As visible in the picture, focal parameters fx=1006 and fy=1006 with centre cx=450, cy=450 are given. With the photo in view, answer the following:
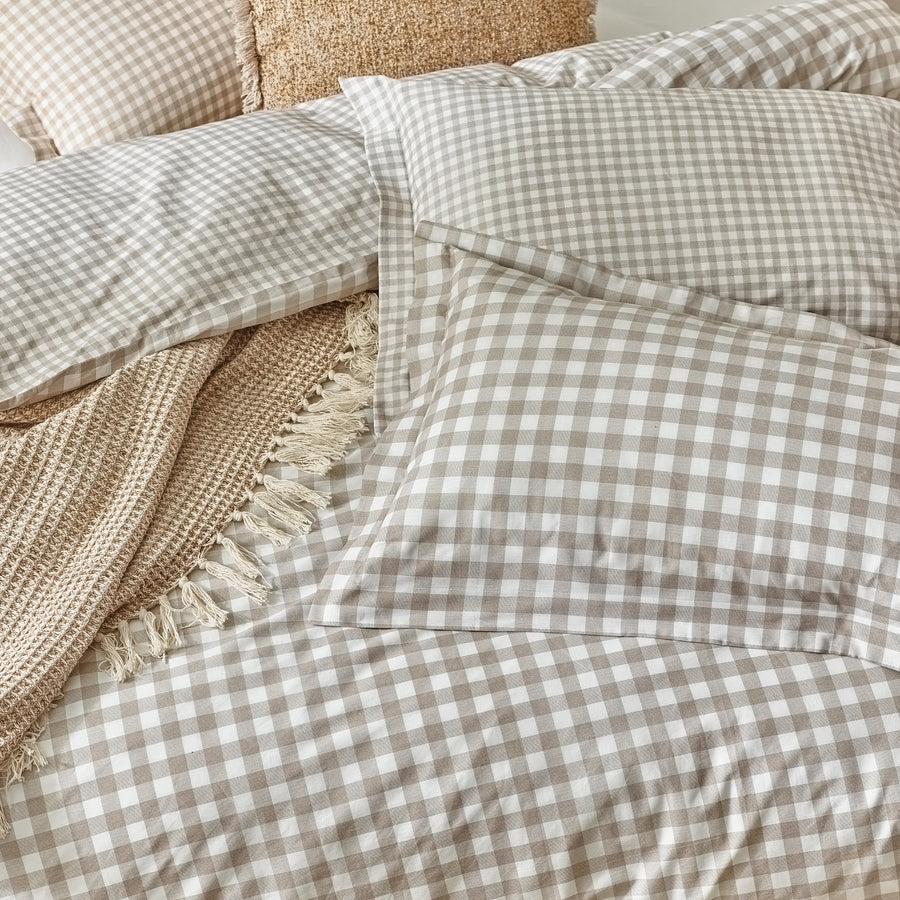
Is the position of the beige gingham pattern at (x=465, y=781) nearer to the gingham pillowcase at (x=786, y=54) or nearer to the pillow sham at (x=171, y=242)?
the pillow sham at (x=171, y=242)

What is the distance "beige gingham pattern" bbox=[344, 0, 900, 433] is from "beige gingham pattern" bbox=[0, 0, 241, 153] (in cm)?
29

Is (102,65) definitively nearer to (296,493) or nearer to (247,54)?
(247,54)

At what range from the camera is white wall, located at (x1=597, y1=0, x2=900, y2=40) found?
6.50ft

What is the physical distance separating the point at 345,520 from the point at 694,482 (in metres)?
0.35

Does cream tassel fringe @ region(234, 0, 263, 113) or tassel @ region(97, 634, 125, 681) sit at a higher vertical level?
cream tassel fringe @ region(234, 0, 263, 113)

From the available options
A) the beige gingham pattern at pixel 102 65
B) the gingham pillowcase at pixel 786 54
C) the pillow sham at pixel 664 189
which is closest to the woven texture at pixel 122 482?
the pillow sham at pixel 664 189

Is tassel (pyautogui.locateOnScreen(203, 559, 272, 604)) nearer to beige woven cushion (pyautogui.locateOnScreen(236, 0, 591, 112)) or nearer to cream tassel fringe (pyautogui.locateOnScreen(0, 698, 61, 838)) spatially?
cream tassel fringe (pyautogui.locateOnScreen(0, 698, 61, 838))

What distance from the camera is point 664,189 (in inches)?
45.8

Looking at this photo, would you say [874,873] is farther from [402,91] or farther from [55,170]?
[55,170]

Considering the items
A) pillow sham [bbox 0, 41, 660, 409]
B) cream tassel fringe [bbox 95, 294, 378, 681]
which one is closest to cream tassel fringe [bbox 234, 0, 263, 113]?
pillow sham [bbox 0, 41, 660, 409]

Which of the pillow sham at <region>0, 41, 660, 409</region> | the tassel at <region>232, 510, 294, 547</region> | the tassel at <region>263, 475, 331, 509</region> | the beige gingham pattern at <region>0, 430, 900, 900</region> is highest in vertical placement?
the pillow sham at <region>0, 41, 660, 409</region>

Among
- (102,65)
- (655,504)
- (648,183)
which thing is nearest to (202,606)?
(655,504)

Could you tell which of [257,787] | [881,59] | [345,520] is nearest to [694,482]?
[345,520]

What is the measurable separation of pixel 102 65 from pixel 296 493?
776 millimetres
